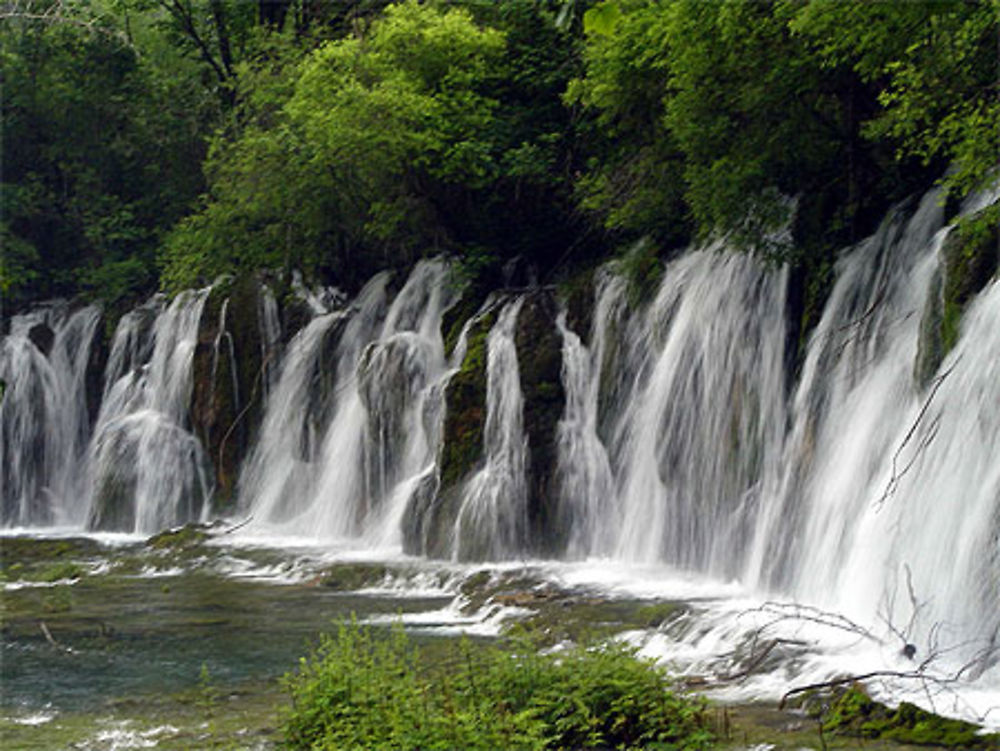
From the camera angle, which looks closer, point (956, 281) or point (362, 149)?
point (956, 281)

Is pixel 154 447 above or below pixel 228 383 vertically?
below

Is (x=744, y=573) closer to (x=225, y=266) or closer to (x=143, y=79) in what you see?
(x=225, y=266)

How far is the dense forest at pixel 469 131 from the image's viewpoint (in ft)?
51.4

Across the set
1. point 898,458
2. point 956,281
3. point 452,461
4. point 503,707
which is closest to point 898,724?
point 503,707

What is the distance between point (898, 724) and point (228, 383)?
66.2 feet

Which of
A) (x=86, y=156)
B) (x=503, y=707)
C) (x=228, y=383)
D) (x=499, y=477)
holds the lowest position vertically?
(x=503, y=707)

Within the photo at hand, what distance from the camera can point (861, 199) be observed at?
17.7 m

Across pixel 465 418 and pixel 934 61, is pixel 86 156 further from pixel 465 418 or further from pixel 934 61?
pixel 934 61

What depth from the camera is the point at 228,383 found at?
92.6 feet

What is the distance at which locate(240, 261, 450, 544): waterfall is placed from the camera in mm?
23594

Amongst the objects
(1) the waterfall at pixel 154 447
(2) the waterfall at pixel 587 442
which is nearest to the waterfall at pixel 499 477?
A: (2) the waterfall at pixel 587 442

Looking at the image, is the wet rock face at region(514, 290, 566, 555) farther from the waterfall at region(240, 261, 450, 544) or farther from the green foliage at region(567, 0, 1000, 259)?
the green foliage at region(567, 0, 1000, 259)

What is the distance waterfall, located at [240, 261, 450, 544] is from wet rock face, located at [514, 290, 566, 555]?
238 centimetres

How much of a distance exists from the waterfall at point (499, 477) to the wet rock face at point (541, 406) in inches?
4.4
